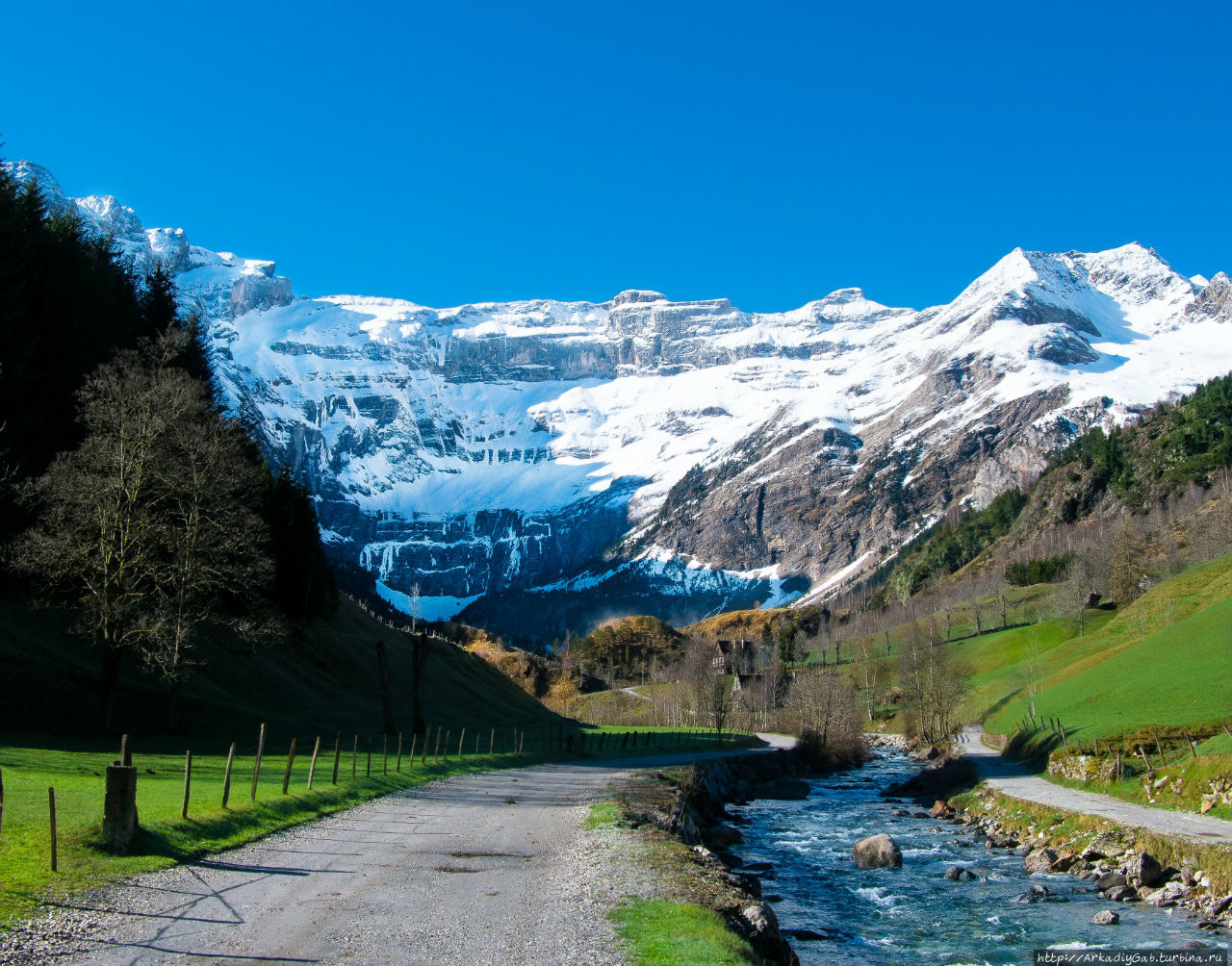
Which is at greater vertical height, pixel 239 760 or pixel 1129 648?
pixel 1129 648

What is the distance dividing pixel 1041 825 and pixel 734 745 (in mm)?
47941

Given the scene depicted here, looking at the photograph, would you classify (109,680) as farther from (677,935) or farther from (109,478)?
(677,935)

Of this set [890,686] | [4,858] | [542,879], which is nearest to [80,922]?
[4,858]

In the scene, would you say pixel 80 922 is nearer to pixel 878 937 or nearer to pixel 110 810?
pixel 110 810

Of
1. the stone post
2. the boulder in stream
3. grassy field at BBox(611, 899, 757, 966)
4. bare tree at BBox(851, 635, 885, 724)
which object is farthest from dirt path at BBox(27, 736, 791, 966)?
bare tree at BBox(851, 635, 885, 724)

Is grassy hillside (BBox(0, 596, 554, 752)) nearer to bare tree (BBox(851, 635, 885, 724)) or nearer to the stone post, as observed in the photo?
the stone post

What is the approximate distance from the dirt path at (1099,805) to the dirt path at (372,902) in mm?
21042

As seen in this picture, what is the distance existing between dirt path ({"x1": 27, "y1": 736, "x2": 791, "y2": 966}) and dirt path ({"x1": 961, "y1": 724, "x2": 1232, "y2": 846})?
21042 millimetres

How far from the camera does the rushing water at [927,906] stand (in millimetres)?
23531

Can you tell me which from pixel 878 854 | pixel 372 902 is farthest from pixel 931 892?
pixel 372 902

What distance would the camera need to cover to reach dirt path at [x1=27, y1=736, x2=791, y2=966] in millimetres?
12797

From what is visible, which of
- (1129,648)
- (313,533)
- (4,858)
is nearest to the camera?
(4,858)

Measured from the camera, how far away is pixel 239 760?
33.5 m

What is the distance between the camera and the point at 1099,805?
38125 mm
